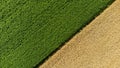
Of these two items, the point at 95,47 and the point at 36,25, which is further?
the point at 95,47

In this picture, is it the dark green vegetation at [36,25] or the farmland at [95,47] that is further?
the farmland at [95,47]

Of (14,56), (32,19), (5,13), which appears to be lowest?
(14,56)

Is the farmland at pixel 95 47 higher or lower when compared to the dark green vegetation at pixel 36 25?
lower

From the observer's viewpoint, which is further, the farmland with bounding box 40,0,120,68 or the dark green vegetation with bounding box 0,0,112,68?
the farmland with bounding box 40,0,120,68

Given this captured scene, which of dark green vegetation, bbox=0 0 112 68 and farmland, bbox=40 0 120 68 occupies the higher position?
dark green vegetation, bbox=0 0 112 68

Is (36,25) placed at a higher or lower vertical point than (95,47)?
higher

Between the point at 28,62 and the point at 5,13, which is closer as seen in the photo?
the point at 5,13

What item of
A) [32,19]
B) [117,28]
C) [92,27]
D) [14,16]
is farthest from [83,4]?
[14,16]

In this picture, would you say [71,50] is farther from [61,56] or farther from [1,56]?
[1,56]
